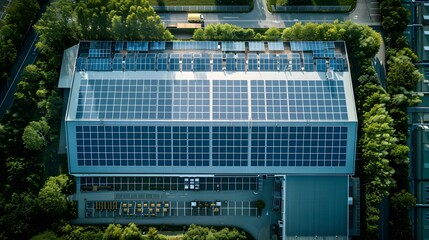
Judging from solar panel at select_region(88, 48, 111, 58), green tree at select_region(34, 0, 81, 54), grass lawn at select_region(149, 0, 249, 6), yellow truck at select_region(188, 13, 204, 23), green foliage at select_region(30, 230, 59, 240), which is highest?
grass lawn at select_region(149, 0, 249, 6)

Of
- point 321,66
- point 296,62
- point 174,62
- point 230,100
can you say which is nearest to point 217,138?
point 230,100

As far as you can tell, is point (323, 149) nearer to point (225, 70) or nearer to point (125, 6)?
point (225, 70)

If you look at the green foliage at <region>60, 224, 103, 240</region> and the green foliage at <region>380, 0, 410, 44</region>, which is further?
the green foliage at <region>380, 0, 410, 44</region>

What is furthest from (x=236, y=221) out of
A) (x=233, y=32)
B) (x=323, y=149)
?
(x=233, y=32)

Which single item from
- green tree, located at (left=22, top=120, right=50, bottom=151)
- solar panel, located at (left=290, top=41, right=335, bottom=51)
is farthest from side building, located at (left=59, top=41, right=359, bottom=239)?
green tree, located at (left=22, top=120, right=50, bottom=151)

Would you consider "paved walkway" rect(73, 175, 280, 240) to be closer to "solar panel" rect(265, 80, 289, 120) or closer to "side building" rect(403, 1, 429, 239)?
"solar panel" rect(265, 80, 289, 120)

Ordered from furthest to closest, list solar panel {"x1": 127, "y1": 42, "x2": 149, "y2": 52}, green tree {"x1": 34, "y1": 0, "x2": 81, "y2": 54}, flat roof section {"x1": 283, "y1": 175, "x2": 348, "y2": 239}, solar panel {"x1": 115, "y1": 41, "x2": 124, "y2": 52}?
solar panel {"x1": 115, "y1": 41, "x2": 124, "y2": 52} < solar panel {"x1": 127, "y1": 42, "x2": 149, "y2": 52} < green tree {"x1": 34, "y1": 0, "x2": 81, "y2": 54} < flat roof section {"x1": 283, "y1": 175, "x2": 348, "y2": 239}

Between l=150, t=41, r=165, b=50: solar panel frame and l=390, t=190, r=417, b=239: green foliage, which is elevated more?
l=150, t=41, r=165, b=50: solar panel frame
